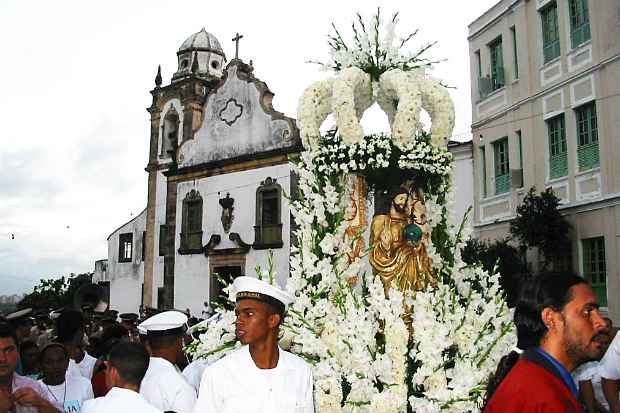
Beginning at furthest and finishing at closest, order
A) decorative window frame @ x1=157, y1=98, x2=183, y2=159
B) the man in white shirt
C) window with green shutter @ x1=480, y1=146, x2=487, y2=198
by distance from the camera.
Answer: decorative window frame @ x1=157, y1=98, x2=183, y2=159, window with green shutter @ x1=480, y1=146, x2=487, y2=198, the man in white shirt

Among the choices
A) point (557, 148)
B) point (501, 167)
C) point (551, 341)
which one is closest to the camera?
point (551, 341)

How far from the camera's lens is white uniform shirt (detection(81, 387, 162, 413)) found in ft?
11.4

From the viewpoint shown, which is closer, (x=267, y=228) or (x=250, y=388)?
(x=250, y=388)

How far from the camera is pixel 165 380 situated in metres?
4.31

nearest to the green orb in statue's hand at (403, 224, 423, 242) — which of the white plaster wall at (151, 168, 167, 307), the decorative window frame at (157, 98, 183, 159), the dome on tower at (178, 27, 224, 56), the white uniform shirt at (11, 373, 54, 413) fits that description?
the white uniform shirt at (11, 373, 54, 413)

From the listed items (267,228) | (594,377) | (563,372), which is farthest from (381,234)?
(267,228)

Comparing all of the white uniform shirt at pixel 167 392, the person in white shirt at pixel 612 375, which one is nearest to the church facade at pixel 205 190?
the person in white shirt at pixel 612 375

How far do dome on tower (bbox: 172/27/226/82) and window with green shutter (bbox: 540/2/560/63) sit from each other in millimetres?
16757

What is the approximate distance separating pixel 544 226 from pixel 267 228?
457 inches

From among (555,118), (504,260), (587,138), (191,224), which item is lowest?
(504,260)

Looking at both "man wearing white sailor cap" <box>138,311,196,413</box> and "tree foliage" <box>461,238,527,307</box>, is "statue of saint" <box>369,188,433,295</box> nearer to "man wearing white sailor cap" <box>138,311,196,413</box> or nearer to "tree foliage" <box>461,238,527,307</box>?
"man wearing white sailor cap" <box>138,311,196,413</box>

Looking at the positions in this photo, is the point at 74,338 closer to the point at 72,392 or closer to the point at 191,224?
the point at 72,392

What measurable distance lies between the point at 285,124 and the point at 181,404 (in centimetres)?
2068

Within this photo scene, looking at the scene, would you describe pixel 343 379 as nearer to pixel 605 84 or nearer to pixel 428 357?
pixel 428 357
